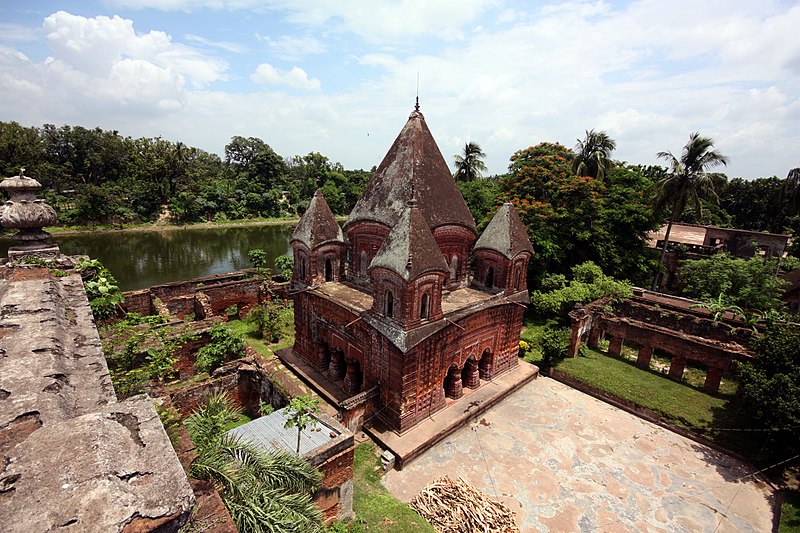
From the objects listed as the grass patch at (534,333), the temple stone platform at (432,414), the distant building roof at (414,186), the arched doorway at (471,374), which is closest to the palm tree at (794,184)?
the grass patch at (534,333)

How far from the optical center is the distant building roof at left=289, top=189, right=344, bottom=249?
12.9 metres

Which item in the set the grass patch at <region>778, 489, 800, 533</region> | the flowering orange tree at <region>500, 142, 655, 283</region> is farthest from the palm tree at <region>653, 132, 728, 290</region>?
the grass patch at <region>778, 489, 800, 533</region>

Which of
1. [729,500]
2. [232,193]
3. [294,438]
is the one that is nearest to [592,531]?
[729,500]

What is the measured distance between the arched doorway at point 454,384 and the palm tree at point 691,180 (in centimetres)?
1704

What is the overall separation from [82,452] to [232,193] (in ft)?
197

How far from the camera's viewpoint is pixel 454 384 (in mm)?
12125

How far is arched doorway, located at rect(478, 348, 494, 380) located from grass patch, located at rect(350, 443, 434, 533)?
5.25 m

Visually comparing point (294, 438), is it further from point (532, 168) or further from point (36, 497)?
point (532, 168)

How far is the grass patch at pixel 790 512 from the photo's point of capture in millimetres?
8547

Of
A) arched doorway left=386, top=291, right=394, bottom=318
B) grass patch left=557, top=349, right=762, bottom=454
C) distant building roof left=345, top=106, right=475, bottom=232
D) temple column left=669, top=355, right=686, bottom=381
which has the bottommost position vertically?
grass patch left=557, top=349, right=762, bottom=454

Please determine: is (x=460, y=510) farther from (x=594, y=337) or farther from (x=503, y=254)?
(x=594, y=337)

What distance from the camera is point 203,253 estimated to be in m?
38.3

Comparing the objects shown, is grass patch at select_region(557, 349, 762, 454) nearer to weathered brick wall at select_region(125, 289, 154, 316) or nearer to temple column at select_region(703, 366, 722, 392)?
temple column at select_region(703, 366, 722, 392)

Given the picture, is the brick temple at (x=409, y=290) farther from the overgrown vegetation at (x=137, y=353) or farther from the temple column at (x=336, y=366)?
the overgrown vegetation at (x=137, y=353)
